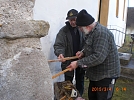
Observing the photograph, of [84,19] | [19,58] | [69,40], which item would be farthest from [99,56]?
[19,58]

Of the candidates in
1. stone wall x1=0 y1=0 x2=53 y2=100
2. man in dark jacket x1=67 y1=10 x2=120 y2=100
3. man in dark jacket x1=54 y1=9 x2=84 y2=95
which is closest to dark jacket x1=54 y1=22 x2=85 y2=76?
man in dark jacket x1=54 y1=9 x2=84 y2=95

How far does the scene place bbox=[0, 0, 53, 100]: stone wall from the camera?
1.05 meters

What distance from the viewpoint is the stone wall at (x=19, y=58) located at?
1.05 meters

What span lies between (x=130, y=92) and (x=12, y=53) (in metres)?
3.92

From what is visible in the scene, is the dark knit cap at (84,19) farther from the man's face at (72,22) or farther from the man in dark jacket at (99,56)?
the man's face at (72,22)

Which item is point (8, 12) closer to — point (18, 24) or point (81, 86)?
point (18, 24)

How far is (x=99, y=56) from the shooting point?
208cm

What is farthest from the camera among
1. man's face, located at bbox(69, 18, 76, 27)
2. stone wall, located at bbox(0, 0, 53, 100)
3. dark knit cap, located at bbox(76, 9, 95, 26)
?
man's face, located at bbox(69, 18, 76, 27)

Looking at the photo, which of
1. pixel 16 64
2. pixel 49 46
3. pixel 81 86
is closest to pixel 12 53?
pixel 16 64

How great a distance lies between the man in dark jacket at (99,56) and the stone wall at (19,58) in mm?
1075

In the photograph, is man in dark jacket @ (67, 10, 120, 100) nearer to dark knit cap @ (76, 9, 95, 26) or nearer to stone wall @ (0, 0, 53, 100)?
dark knit cap @ (76, 9, 95, 26)

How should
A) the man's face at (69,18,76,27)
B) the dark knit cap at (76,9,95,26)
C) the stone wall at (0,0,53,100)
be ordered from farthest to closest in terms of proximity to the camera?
1. the man's face at (69,18,76,27)
2. the dark knit cap at (76,9,95,26)
3. the stone wall at (0,0,53,100)

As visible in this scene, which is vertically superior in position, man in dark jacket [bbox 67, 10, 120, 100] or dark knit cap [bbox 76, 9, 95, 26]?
dark knit cap [bbox 76, 9, 95, 26]

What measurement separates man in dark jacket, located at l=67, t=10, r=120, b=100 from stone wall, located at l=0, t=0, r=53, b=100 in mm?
1075
